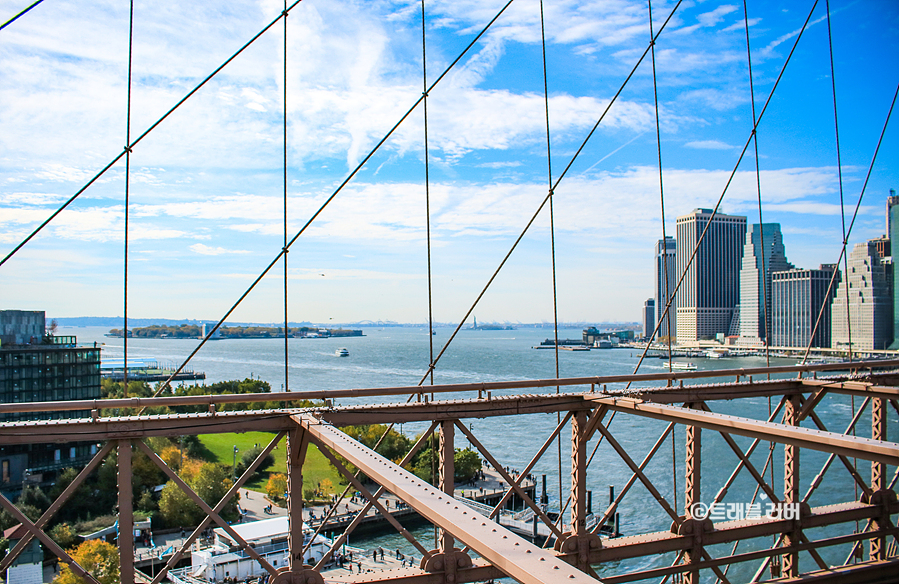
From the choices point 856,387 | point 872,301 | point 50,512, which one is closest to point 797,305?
point 872,301

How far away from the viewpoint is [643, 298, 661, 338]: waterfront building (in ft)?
418

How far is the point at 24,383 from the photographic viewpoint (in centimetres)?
3130

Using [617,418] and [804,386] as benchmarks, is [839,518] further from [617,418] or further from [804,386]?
[617,418]

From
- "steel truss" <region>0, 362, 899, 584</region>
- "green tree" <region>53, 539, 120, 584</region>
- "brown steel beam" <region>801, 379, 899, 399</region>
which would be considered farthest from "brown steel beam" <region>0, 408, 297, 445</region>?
"green tree" <region>53, 539, 120, 584</region>

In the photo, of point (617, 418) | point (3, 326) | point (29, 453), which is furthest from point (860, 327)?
point (29, 453)

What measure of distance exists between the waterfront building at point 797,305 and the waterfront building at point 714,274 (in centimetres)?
1862

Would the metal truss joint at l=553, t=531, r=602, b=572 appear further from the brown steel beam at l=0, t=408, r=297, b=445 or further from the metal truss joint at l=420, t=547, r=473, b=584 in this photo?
the brown steel beam at l=0, t=408, r=297, b=445

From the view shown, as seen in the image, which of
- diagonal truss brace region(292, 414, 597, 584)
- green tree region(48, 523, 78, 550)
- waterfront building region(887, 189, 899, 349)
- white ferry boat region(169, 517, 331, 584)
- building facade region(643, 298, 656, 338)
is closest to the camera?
diagonal truss brace region(292, 414, 597, 584)

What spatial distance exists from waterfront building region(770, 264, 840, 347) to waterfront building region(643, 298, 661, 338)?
97.1 metres

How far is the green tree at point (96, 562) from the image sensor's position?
93.7ft

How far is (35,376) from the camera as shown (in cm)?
3139

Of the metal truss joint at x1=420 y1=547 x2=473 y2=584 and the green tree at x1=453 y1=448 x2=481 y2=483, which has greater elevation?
the metal truss joint at x1=420 y1=547 x2=473 y2=584

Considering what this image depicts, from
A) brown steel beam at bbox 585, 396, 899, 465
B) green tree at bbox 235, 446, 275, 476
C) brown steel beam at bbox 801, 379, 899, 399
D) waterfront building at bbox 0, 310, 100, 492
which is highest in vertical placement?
brown steel beam at bbox 585, 396, 899, 465

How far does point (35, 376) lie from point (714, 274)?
50.8 metres
